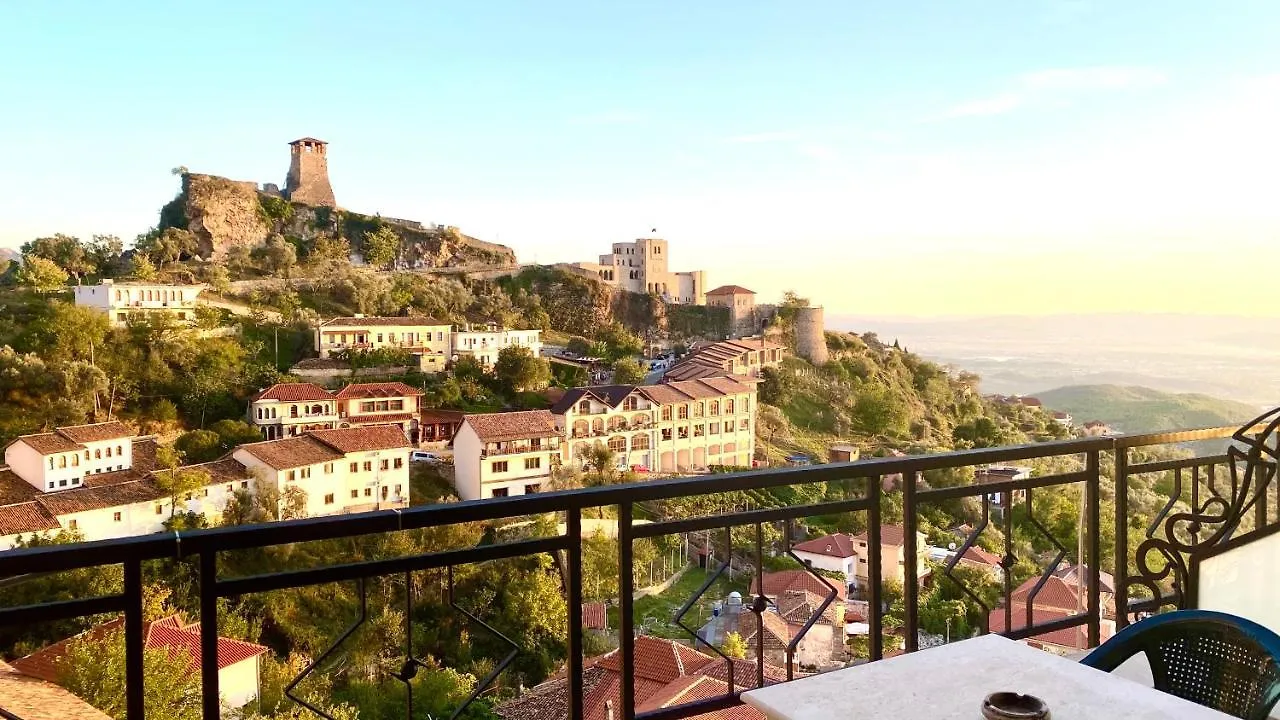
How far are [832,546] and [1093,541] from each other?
18.8 m

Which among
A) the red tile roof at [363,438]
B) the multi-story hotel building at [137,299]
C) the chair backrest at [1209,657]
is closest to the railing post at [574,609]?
the chair backrest at [1209,657]

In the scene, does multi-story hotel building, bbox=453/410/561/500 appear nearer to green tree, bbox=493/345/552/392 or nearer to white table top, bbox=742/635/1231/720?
green tree, bbox=493/345/552/392

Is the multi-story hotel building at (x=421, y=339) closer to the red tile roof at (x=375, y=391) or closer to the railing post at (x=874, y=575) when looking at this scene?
the red tile roof at (x=375, y=391)

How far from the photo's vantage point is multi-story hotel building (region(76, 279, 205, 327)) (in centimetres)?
3812

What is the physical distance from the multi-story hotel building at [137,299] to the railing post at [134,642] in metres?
43.3

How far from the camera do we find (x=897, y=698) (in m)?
1.21

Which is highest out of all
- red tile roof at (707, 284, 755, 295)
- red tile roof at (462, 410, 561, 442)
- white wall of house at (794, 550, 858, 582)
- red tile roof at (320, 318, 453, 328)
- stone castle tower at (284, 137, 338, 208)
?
stone castle tower at (284, 137, 338, 208)

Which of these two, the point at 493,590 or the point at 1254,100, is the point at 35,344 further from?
the point at 1254,100

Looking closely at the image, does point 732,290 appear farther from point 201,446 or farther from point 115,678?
point 115,678

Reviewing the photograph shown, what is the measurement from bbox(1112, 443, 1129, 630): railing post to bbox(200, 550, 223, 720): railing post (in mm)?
2618

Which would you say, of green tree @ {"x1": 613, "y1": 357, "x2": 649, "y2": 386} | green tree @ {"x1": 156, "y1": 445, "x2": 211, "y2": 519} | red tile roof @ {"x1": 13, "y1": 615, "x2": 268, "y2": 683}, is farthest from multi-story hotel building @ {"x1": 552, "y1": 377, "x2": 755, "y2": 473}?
red tile roof @ {"x1": 13, "y1": 615, "x2": 268, "y2": 683}

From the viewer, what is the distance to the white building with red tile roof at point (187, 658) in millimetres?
14055

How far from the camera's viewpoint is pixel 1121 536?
264 cm

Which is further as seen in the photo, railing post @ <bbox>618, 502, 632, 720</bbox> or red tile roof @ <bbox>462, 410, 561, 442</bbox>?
red tile roof @ <bbox>462, 410, 561, 442</bbox>
